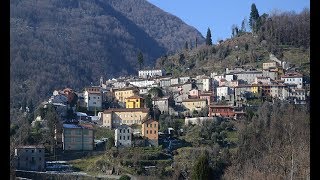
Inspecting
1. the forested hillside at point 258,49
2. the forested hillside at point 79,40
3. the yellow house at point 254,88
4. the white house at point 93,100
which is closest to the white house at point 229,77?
the forested hillside at point 258,49

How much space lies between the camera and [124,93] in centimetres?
3403

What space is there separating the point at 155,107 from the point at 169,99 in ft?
4.38

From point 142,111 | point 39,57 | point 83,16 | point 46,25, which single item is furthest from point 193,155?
point 83,16

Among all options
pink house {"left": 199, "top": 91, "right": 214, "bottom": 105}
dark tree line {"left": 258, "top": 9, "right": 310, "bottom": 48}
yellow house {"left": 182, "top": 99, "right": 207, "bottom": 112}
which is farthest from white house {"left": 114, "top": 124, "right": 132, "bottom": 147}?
dark tree line {"left": 258, "top": 9, "right": 310, "bottom": 48}

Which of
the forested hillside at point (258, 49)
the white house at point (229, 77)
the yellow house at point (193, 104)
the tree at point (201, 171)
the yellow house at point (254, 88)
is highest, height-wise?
the forested hillside at point (258, 49)

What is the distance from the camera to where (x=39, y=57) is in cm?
5266

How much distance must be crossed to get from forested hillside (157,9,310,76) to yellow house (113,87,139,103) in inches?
194

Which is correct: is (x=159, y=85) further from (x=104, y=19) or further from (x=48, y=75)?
(x=104, y=19)

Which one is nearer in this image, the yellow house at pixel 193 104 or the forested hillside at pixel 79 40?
the yellow house at pixel 193 104

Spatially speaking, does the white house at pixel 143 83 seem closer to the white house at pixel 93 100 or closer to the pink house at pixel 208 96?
the white house at pixel 93 100

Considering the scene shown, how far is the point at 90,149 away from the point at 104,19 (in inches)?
2417

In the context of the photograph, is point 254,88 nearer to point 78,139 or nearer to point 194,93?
point 194,93

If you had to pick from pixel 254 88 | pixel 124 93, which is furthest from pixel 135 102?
pixel 254 88

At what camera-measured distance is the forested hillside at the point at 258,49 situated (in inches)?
1389
